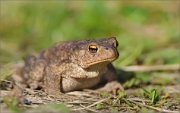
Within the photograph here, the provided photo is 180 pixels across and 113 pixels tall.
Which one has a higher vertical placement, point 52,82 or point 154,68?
point 154,68

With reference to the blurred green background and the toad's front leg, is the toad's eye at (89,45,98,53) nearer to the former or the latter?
the toad's front leg

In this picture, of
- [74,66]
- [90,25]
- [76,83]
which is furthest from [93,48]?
[90,25]

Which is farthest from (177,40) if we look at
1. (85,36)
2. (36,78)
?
(36,78)

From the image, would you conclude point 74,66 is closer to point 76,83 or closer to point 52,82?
point 76,83

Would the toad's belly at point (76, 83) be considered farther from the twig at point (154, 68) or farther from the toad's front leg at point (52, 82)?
the twig at point (154, 68)

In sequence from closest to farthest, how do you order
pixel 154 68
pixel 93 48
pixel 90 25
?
pixel 93 48 < pixel 154 68 < pixel 90 25

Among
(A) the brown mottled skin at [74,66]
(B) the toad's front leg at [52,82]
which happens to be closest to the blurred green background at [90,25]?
(A) the brown mottled skin at [74,66]
